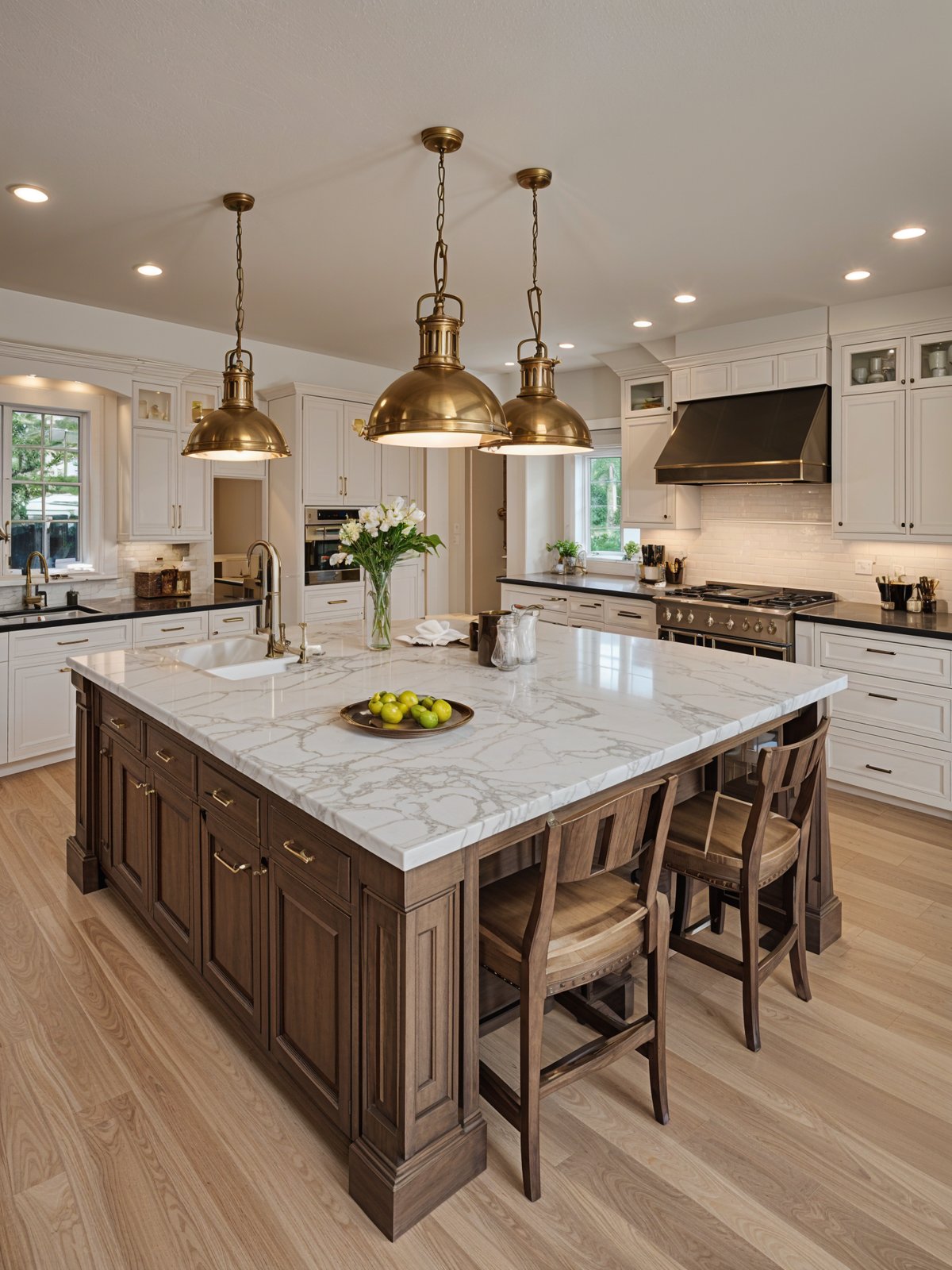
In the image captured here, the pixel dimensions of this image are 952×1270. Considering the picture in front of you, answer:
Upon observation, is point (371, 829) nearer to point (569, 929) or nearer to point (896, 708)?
point (569, 929)

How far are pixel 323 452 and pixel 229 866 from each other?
14.0 ft

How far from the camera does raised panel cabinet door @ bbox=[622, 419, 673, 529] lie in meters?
5.73

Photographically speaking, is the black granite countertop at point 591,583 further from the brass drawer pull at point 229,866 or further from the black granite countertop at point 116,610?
the brass drawer pull at point 229,866

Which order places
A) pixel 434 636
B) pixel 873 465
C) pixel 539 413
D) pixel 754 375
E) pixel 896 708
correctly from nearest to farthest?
pixel 539 413 < pixel 434 636 < pixel 896 708 < pixel 873 465 < pixel 754 375

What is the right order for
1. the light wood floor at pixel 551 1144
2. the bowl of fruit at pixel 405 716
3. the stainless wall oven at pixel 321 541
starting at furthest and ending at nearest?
the stainless wall oven at pixel 321 541
the bowl of fruit at pixel 405 716
the light wood floor at pixel 551 1144

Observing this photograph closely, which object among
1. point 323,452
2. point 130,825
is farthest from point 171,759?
point 323,452

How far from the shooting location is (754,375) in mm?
4969

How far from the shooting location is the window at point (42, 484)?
16.1 ft

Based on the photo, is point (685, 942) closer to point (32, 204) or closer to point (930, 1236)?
point (930, 1236)

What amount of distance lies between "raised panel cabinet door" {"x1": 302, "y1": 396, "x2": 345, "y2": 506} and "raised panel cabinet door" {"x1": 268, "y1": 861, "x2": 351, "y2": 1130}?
14.2 feet

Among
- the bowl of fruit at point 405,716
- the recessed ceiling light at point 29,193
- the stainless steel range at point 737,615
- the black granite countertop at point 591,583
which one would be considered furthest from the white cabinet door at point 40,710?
the stainless steel range at point 737,615

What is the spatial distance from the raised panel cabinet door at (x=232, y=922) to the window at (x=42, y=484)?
3.59 meters

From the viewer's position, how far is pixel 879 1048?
2223 millimetres

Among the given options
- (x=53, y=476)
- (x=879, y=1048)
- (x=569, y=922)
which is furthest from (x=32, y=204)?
(x=879, y=1048)
